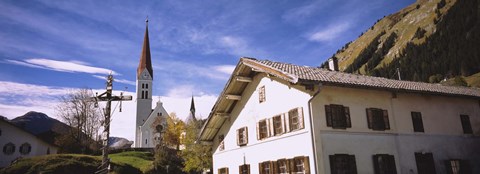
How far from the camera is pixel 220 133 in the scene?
23.7 m

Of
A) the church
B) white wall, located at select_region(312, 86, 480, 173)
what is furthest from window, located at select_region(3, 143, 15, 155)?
white wall, located at select_region(312, 86, 480, 173)

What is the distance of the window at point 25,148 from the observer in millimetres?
45656

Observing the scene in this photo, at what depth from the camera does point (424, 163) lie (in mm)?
17672

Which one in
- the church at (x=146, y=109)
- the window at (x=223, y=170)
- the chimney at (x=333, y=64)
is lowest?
the window at (x=223, y=170)

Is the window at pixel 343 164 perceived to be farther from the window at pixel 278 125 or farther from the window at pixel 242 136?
the window at pixel 242 136

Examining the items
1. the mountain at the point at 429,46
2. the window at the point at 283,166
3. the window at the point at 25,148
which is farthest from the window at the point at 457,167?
the window at the point at 25,148

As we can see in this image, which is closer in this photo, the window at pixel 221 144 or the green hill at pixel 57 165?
the window at pixel 221 144

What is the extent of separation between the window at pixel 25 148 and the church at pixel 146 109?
32.4 m

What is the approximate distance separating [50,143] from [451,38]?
309 feet

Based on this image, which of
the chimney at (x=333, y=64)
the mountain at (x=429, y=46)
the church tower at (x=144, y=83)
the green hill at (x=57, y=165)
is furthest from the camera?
the church tower at (x=144, y=83)

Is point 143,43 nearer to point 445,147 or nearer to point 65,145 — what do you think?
point 65,145

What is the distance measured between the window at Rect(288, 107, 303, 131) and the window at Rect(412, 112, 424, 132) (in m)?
6.83

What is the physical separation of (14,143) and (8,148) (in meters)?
0.90

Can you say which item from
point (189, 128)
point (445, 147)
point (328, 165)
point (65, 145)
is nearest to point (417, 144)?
point (445, 147)
